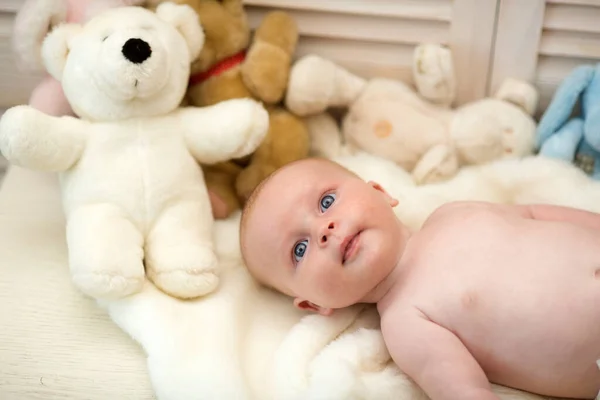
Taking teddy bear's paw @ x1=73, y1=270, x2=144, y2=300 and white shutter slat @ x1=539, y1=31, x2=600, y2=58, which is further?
white shutter slat @ x1=539, y1=31, x2=600, y2=58

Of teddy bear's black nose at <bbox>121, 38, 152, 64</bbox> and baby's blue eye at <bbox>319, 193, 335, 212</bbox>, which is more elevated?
teddy bear's black nose at <bbox>121, 38, 152, 64</bbox>

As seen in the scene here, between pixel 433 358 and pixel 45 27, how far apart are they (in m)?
0.83

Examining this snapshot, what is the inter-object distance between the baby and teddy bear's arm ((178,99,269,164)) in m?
0.09

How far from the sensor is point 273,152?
51.2 inches

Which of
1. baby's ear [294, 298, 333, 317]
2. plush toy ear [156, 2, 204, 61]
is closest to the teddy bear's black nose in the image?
plush toy ear [156, 2, 204, 61]

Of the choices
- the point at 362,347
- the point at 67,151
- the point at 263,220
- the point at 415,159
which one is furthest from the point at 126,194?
the point at 415,159

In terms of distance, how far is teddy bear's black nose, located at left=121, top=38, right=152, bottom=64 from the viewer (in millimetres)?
1052

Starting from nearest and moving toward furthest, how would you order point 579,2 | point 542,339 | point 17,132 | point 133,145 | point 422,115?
point 542,339, point 17,132, point 133,145, point 579,2, point 422,115

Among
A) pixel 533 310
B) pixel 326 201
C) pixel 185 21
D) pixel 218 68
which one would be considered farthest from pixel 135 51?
pixel 533 310

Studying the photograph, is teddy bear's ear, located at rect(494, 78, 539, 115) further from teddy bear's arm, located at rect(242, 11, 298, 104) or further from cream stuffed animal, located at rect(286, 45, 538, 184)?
teddy bear's arm, located at rect(242, 11, 298, 104)

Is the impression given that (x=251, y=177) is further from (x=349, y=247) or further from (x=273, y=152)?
(x=349, y=247)

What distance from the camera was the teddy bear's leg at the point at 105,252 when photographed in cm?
99

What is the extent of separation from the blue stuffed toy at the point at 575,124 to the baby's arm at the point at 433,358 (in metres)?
0.52

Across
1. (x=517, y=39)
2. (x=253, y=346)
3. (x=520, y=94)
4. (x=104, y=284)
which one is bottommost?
(x=253, y=346)
